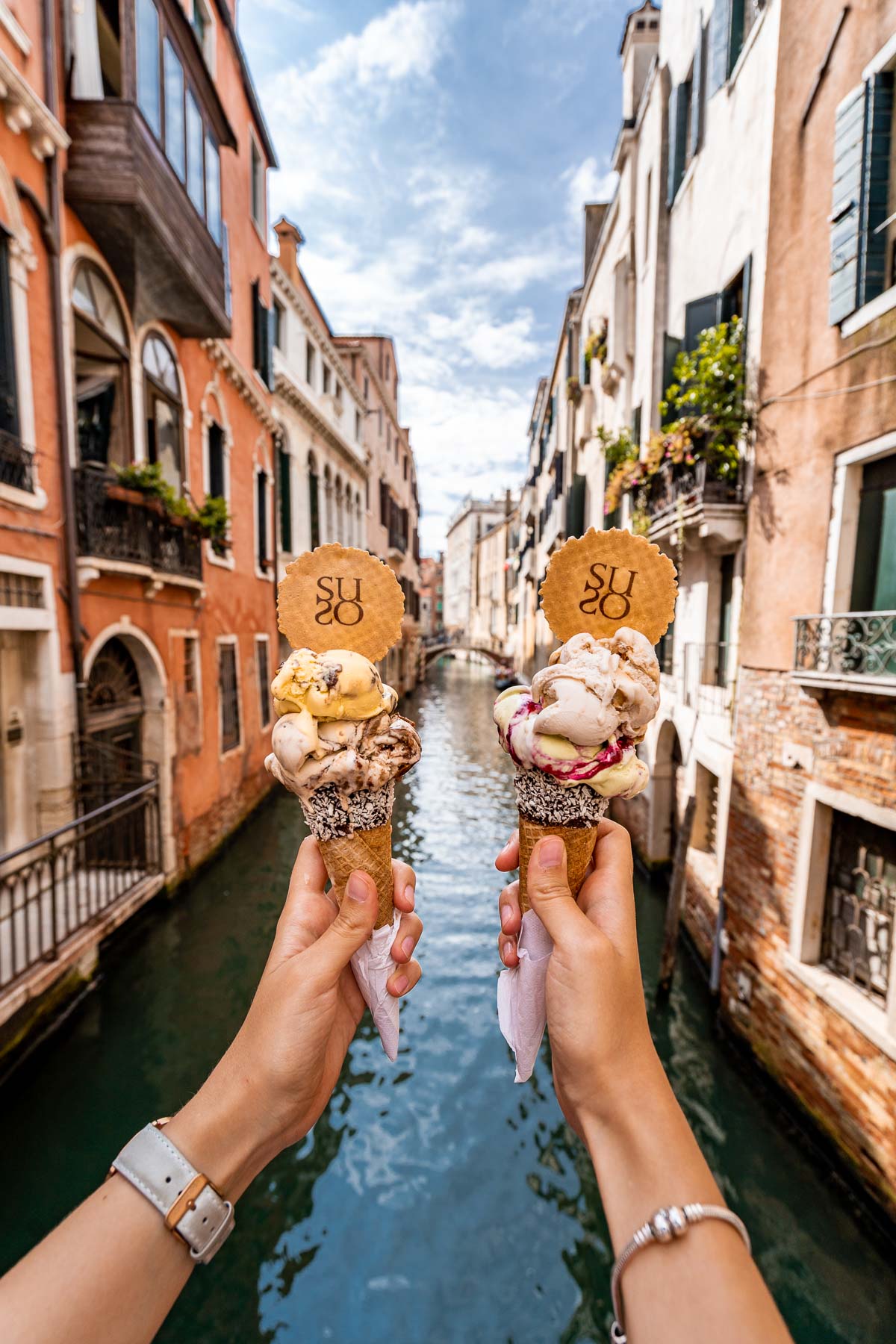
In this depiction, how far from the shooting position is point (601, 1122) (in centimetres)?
152

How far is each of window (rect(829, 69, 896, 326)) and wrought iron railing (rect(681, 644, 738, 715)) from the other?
3.74 meters

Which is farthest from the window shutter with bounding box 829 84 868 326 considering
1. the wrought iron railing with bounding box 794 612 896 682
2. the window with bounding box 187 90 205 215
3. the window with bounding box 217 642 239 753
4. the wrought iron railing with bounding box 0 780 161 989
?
the window with bounding box 217 642 239 753

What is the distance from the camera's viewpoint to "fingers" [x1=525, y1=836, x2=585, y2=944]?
1854mm

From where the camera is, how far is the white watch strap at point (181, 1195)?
1.39 meters

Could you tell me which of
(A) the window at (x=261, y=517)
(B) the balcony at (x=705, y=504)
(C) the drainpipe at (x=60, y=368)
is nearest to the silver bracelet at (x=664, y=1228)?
(B) the balcony at (x=705, y=504)

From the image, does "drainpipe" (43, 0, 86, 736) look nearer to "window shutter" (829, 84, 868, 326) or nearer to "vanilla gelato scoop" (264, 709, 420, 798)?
"vanilla gelato scoop" (264, 709, 420, 798)

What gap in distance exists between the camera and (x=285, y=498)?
49.8 feet

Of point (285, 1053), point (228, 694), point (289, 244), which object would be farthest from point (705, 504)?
point (289, 244)

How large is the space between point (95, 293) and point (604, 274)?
452 inches

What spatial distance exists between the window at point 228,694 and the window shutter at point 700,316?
9.12 meters

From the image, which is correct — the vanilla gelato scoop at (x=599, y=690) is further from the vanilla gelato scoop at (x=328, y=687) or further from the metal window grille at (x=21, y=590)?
the metal window grille at (x=21, y=590)

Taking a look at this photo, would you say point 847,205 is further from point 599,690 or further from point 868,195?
point 599,690

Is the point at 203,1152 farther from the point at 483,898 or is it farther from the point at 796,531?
the point at 483,898

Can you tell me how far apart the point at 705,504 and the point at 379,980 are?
653cm
